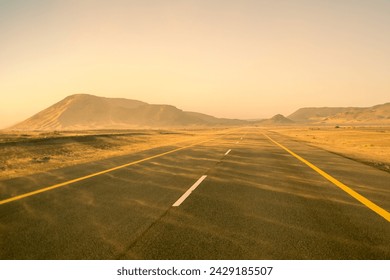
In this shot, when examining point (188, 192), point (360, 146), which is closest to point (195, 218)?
point (188, 192)

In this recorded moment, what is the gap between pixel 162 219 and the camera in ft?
15.8

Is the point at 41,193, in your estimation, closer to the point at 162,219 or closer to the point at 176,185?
the point at 176,185

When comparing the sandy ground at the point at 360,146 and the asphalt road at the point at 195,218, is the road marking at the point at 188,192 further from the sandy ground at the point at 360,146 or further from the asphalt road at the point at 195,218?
the sandy ground at the point at 360,146

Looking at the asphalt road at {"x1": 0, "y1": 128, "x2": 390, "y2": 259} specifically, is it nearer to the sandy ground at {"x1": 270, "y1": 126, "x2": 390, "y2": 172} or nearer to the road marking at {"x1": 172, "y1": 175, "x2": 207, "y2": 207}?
the road marking at {"x1": 172, "y1": 175, "x2": 207, "y2": 207}

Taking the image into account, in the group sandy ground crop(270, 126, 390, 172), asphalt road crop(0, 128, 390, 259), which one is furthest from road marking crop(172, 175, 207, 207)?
sandy ground crop(270, 126, 390, 172)

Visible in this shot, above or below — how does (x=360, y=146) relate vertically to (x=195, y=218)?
below

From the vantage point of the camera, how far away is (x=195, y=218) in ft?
16.0

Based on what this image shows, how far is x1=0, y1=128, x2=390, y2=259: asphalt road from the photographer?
3631 mm

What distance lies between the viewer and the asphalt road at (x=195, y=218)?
3631 millimetres

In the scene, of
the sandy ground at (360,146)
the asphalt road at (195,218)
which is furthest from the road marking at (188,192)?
the sandy ground at (360,146)

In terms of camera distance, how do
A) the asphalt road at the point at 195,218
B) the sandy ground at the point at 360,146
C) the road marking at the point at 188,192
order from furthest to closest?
the sandy ground at the point at 360,146, the road marking at the point at 188,192, the asphalt road at the point at 195,218

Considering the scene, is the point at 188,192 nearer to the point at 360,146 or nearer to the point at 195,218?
the point at 195,218
